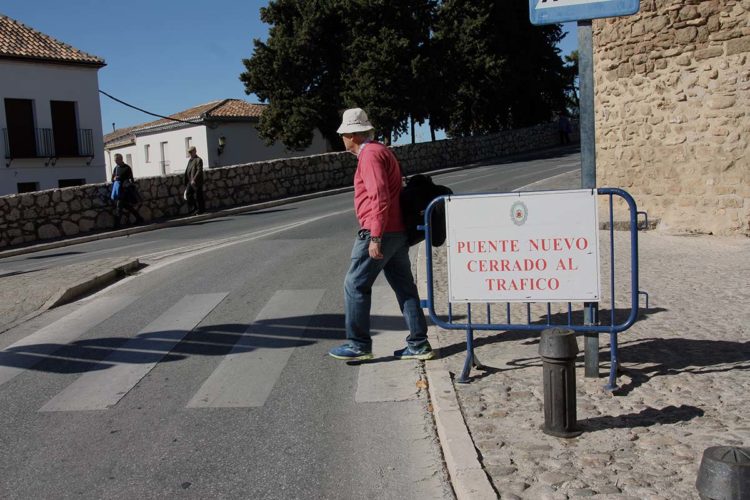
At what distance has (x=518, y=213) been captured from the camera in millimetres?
4836

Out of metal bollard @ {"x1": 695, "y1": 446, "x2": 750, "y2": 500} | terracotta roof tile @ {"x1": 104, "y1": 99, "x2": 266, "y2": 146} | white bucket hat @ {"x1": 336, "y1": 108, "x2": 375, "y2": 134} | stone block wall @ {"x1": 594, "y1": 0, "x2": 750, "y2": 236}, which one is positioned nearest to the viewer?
metal bollard @ {"x1": 695, "y1": 446, "x2": 750, "y2": 500}

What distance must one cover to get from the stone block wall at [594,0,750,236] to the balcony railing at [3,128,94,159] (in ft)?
91.6

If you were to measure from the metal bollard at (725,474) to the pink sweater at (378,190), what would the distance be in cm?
301

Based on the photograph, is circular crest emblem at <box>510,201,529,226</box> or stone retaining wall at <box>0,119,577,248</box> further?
stone retaining wall at <box>0,119,577,248</box>

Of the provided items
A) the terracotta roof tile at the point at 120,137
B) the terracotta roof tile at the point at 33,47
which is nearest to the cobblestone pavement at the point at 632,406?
the terracotta roof tile at the point at 33,47

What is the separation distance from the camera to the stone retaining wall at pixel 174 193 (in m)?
17.3

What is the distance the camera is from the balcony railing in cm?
3231

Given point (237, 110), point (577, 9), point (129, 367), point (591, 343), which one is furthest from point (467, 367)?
point (237, 110)

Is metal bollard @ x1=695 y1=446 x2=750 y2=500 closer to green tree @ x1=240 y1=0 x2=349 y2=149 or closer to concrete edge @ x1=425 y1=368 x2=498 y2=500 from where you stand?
concrete edge @ x1=425 y1=368 x2=498 y2=500

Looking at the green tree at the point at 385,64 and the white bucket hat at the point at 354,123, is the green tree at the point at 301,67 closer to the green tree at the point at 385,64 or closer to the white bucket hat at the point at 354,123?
the green tree at the point at 385,64

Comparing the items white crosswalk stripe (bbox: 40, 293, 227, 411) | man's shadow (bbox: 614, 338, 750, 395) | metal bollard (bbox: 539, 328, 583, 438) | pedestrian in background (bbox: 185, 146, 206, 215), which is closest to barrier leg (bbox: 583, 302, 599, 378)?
man's shadow (bbox: 614, 338, 750, 395)

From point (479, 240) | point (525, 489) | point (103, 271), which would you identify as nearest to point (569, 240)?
point (479, 240)

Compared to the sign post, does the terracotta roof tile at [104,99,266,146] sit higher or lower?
higher

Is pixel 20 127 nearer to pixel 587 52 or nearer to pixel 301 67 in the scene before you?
pixel 301 67
